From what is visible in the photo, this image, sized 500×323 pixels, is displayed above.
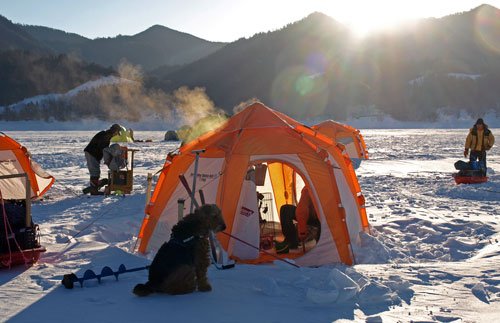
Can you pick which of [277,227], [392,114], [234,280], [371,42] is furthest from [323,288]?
[371,42]

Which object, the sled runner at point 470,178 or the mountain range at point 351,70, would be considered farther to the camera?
the mountain range at point 351,70

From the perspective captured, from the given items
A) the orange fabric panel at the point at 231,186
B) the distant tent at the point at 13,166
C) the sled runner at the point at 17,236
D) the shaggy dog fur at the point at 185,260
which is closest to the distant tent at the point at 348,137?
the distant tent at the point at 13,166

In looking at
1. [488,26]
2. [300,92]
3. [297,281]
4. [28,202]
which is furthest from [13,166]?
[488,26]

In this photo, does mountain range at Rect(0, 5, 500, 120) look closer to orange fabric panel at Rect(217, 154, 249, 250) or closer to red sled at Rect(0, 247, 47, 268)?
orange fabric panel at Rect(217, 154, 249, 250)

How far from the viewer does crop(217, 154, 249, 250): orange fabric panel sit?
704 centimetres

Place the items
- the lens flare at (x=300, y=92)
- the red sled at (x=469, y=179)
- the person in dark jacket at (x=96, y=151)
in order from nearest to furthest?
the person in dark jacket at (x=96, y=151), the red sled at (x=469, y=179), the lens flare at (x=300, y=92)

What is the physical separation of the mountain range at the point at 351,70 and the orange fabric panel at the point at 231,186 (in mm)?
88035

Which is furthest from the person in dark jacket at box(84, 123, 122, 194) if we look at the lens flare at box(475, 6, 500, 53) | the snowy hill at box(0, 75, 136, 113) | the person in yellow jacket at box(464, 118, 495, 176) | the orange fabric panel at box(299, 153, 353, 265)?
the lens flare at box(475, 6, 500, 53)

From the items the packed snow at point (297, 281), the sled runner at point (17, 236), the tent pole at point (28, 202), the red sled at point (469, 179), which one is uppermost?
the tent pole at point (28, 202)

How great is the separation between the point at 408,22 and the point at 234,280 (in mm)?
172642

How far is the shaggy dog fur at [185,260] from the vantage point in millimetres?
4945

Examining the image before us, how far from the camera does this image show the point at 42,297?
5.01 m

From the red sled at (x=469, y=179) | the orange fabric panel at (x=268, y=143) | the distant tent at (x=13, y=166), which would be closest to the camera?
the orange fabric panel at (x=268, y=143)

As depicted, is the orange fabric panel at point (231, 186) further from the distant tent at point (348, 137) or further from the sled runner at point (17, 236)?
the distant tent at point (348, 137)
